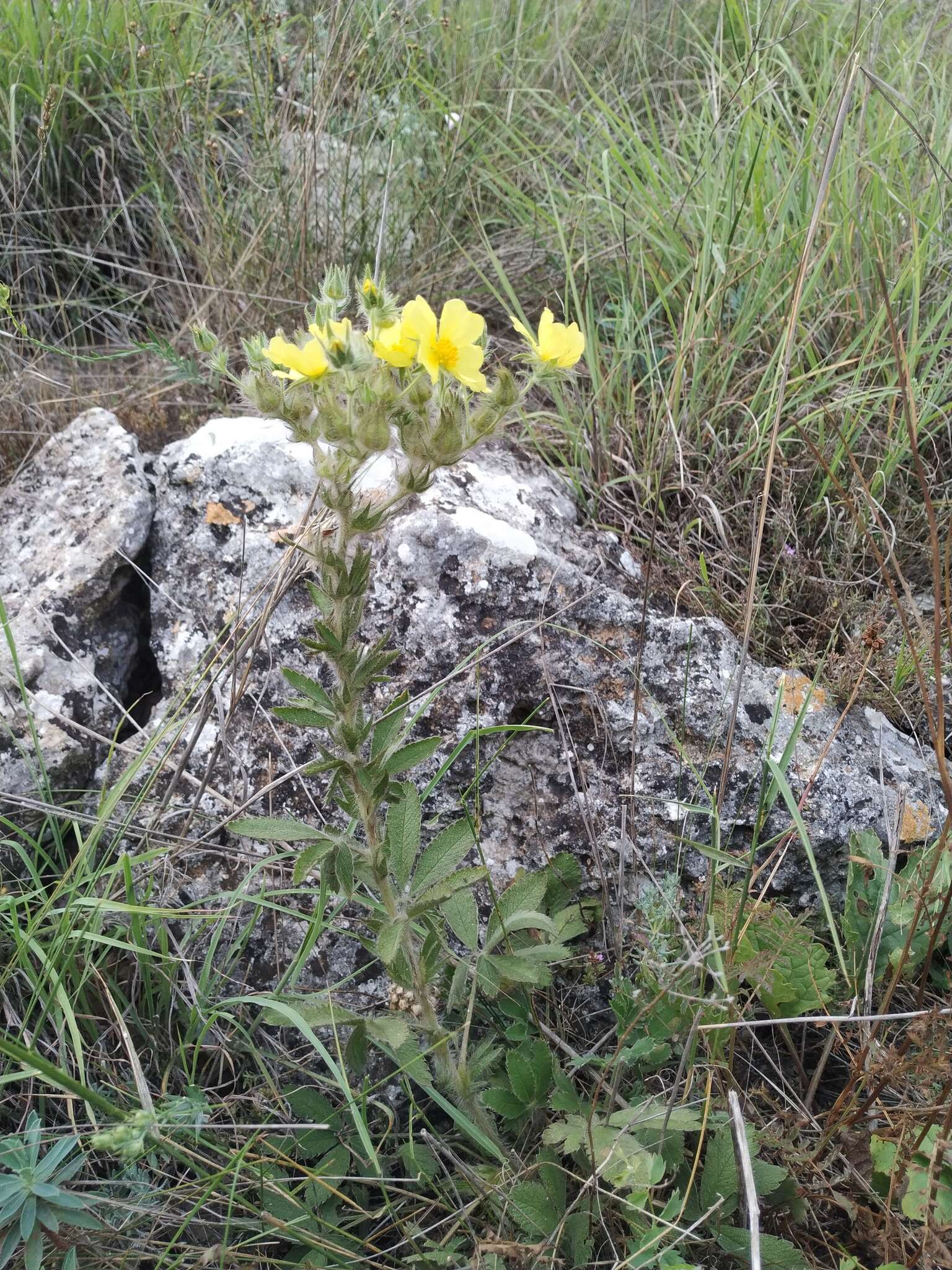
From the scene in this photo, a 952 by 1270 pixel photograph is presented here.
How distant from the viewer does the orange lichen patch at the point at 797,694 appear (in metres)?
1.82

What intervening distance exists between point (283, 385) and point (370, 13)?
1773 millimetres

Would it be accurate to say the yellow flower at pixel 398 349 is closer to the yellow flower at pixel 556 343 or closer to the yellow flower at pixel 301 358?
the yellow flower at pixel 301 358

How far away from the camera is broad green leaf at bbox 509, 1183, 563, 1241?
1.25 m

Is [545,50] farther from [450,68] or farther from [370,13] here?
[370,13]

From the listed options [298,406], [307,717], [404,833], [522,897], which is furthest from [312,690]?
[522,897]

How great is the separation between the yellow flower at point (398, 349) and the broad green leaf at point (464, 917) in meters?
0.75

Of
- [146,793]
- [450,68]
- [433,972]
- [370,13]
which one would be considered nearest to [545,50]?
[450,68]

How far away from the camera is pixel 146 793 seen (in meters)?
1.62

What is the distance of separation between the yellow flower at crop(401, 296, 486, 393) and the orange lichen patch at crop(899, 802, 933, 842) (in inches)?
43.6

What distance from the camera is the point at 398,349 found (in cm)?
117

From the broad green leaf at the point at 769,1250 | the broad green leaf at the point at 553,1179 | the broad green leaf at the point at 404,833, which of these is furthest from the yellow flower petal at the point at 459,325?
the broad green leaf at the point at 769,1250

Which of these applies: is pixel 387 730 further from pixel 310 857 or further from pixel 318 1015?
pixel 318 1015

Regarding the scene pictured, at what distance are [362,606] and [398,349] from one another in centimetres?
33

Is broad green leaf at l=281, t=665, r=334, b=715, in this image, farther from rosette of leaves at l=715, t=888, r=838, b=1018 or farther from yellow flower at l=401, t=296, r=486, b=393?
rosette of leaves at l=715, t=888, r=838, b=1018
